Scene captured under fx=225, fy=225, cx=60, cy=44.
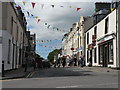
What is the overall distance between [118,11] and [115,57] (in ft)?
17.2

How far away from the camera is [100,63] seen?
3253 cm

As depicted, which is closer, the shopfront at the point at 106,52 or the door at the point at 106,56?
the shopfront at the point at 106,52

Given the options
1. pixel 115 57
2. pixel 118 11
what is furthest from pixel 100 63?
pixel 118 11

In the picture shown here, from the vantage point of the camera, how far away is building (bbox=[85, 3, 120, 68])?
25.7 metres

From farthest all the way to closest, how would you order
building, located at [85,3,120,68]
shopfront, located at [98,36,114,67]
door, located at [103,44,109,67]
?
door, located at [103,44,109,67] → shopfront, located at [98,36,114,67] → building, located at [85,3,120,68]

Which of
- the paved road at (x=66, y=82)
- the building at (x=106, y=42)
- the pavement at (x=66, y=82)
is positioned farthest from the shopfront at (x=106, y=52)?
the paved road at (x=66, y=82)

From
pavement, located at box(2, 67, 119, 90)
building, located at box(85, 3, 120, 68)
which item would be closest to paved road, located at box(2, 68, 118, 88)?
pavement, located at box(2, 67, 119, 90)

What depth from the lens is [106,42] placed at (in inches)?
1164

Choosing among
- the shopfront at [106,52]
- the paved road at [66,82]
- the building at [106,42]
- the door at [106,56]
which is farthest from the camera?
the door at [106,56]

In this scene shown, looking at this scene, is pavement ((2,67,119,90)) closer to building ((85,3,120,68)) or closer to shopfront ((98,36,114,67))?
building ((85,3,120,68))

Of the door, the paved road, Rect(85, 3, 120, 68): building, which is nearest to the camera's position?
the paved road

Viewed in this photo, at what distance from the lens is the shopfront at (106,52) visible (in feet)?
91.5

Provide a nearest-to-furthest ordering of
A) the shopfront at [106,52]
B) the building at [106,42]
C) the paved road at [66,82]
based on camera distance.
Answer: the paved road at [66,82]
the building at [106,42]
the shopfront at [106,52]

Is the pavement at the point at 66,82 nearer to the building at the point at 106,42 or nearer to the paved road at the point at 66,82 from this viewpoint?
the paved road at the point at 66,82
